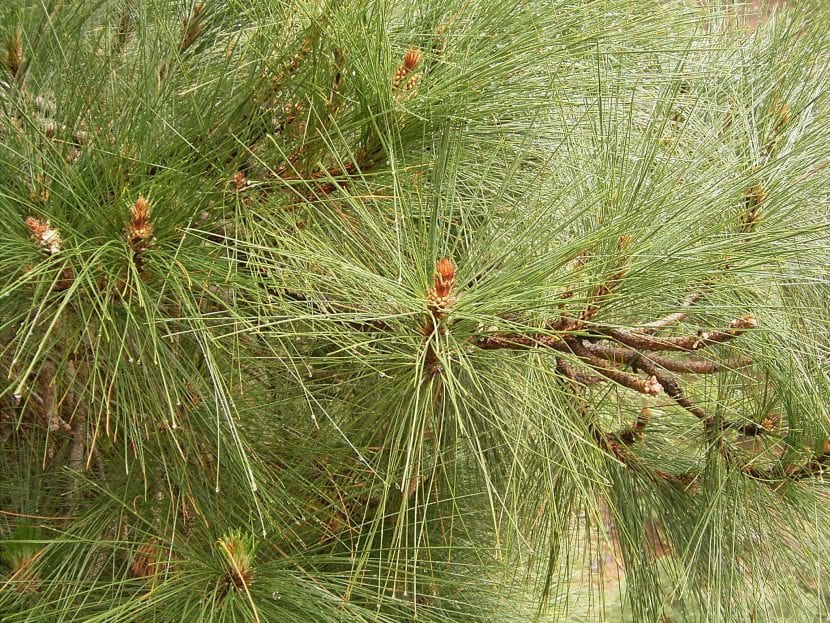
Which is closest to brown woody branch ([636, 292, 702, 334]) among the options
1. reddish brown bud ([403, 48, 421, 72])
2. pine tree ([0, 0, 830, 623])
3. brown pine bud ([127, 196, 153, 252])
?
pine tree ([0, 0, 830, 623])

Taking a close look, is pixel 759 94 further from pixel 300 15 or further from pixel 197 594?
pixel 197 594

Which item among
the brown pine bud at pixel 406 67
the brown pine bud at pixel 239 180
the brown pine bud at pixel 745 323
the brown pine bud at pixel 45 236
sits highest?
the brown pine bud at pixel 406 67

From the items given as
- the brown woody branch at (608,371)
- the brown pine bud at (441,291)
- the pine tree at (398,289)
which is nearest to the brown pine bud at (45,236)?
the pine tree at (398,289)

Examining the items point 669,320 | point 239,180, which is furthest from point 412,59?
A: point 669,320

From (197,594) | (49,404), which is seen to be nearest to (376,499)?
(197,594)

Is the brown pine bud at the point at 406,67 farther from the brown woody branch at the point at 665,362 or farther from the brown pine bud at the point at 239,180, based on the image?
the brown woody branch at the point at 665,362

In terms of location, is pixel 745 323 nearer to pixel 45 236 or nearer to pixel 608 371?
pixel 608 371

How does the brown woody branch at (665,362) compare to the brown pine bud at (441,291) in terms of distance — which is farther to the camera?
the brown woody branch at (665,362)

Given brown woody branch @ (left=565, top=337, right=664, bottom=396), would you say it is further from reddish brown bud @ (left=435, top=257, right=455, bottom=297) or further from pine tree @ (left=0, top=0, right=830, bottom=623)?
reddish brown bud @ (left=435, top=257, right=455, bottom=297)
